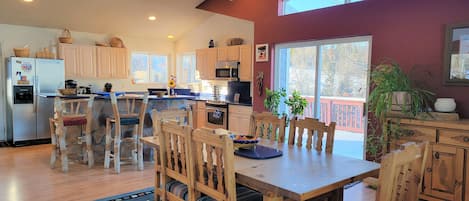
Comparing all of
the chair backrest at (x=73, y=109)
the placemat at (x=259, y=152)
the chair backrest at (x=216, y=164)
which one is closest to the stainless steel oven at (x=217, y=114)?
the chair backrest at (x=73, y=109)

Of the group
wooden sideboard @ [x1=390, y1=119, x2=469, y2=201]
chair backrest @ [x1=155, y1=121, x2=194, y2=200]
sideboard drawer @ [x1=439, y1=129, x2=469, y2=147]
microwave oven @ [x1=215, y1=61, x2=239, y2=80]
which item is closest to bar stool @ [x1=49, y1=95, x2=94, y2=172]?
chair backrest @ [x1=155, y1=121, x2=194, y2=200]

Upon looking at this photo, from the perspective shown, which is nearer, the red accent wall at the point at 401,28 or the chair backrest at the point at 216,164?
the chair backrest at the point at 216,164

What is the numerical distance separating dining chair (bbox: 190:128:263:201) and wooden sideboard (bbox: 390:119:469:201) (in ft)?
6.88

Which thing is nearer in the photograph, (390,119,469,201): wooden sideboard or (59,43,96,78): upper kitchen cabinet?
(390,119,469,201): wooden sideboard

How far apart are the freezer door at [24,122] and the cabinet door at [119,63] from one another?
1.87m

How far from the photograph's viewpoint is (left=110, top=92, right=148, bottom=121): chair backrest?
440cm

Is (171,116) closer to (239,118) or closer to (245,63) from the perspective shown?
(239,118)

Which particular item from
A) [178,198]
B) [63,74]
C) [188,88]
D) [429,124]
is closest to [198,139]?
[178,198]

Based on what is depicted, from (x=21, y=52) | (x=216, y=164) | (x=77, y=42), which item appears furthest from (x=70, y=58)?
(x=216, y=164)

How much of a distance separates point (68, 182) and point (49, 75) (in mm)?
3084

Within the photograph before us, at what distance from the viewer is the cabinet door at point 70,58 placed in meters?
6.69

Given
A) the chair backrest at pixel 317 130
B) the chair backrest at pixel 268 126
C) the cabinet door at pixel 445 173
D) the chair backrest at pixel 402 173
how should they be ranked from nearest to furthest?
the chair backrest at pixel 402 173, the chair backrest at pixel 317 130, the chair backrest at pixel 268 126, the cabinet door at pixel 445 173

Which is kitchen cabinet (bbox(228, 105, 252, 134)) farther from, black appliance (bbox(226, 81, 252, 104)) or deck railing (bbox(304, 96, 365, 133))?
deck railing (bbox(304, 96, 365, 133))

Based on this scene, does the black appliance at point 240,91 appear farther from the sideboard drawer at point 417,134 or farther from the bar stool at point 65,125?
the sideboard drawer at point 417,134
